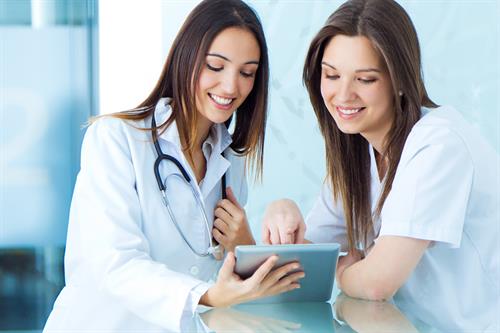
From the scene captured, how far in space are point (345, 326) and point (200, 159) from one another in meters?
0.67

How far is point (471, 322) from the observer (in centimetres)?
164

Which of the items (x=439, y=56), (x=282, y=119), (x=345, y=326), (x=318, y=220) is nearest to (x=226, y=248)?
(x=318, y=220)

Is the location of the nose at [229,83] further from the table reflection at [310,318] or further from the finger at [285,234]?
the table reflection at [310,318]

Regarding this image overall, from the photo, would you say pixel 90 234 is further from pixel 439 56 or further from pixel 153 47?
pixel 439 56

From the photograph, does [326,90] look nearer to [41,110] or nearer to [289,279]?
[289,279]

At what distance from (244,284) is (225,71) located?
1.77ft

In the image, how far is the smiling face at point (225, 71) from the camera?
6.15 ft

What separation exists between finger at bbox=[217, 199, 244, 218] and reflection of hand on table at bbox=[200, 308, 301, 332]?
1.23ft

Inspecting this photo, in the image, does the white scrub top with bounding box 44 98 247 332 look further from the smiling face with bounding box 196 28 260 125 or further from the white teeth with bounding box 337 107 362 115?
the white teeth with bounding box 337 107 362 115

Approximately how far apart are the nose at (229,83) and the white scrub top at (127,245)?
0.14 meters

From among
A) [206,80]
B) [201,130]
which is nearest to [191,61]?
[206,80]

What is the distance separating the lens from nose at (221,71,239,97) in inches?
74.1

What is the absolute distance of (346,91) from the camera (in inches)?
70.5

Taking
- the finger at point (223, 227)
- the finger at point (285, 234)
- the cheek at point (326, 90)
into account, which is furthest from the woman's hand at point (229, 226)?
the cheek at point (326, 90)
